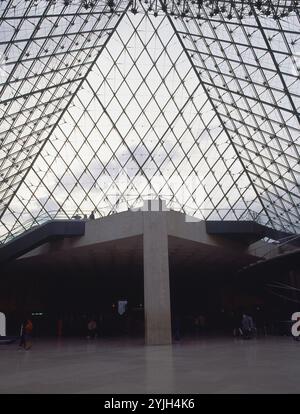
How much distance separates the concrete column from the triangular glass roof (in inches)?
241

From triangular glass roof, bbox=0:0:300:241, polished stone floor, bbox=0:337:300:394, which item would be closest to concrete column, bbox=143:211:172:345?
triangular glass roof, bbox=0:0:300:241

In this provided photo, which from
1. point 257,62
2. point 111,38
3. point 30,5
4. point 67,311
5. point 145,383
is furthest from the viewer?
point 67,311

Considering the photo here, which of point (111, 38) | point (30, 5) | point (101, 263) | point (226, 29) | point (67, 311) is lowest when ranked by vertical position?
point (67, 311)

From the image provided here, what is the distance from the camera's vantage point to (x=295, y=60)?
24.7m

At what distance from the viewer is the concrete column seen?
74.9 feet

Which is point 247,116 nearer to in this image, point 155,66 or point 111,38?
point 155,66

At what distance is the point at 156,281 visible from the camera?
23.6m

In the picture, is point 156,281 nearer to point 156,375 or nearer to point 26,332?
point 26,332

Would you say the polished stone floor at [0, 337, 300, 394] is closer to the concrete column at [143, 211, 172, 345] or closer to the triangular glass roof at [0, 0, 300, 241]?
the concrete column at [143, 211, 172, 345]

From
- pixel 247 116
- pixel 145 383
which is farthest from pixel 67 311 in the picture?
pixel 145 383

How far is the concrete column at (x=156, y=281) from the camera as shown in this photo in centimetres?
2284

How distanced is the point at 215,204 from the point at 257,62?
51.8 feet

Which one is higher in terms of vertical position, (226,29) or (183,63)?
(183,63)

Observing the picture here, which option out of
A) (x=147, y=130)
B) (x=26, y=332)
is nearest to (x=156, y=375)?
(x=26, y=332)
